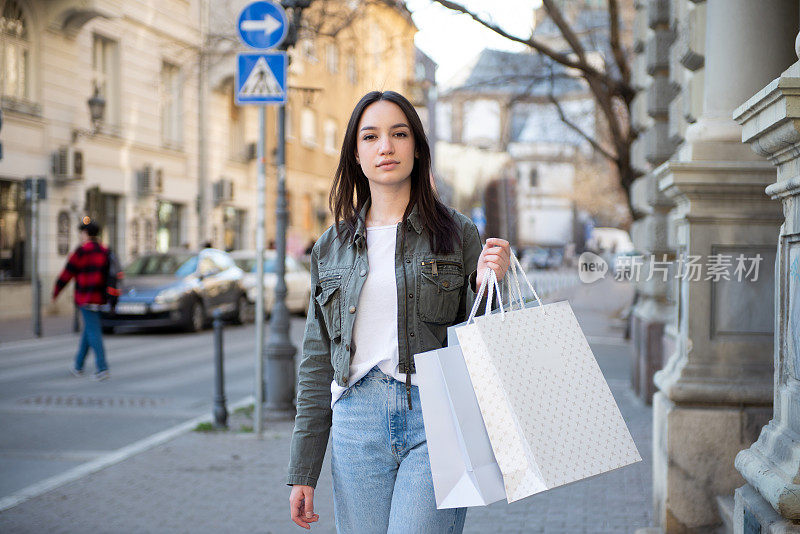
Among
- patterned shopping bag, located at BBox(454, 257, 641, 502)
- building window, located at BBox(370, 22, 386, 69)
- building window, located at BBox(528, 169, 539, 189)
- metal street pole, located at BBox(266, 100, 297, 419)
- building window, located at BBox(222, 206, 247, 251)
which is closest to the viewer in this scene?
patterned shopping bag, located at BBox(454, 257, 641, 502)

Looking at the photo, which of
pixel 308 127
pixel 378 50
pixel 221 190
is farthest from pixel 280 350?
pixel 308 127

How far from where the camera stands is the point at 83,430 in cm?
817

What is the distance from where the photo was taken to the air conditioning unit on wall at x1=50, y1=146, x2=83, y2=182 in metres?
20.9

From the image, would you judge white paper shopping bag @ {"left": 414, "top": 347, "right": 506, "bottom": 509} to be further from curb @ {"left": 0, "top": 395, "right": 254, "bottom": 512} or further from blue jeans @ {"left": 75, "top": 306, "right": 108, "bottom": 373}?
blue jeans @ {"left": 75, "top": 306, "right": 108, "bottom": 373}

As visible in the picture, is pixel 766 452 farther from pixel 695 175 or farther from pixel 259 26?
pixel 259 26

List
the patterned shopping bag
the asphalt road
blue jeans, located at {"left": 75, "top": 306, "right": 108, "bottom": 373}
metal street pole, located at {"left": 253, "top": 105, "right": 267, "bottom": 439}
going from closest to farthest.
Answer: the patterned shopping bag < the asphalt road < metal street pole, located at {"left": 253, "top": 105, "right": 267, "bottom": 439} < blue jeans, located at {"left": 75, "top": 306, "right": 108, "bottom": 373}

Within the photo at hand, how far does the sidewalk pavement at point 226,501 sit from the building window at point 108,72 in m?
18.0

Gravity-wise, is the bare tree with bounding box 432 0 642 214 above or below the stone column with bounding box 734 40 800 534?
above

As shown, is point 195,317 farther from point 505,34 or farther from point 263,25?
point 263,25

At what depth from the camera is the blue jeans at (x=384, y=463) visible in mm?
2688

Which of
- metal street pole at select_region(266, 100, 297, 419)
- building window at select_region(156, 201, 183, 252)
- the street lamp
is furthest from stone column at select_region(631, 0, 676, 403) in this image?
building window at select_region(156, 201, 183, 252)

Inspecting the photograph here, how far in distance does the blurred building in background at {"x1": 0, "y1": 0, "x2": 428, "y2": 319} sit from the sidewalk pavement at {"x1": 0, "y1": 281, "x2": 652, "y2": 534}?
7718 millimetres

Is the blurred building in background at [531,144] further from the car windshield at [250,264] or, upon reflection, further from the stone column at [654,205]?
the stone column at [654,205]

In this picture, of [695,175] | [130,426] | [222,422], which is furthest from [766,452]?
[130,426]
